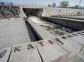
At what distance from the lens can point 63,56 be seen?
196cm

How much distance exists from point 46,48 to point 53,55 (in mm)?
324

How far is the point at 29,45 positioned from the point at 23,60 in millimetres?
612

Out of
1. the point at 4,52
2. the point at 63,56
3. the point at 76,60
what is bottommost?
the point at 76,60

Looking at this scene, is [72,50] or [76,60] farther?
[72,50]

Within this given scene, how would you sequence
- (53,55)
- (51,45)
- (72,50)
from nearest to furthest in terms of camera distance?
(53,55) < (72,50) < (51,45)

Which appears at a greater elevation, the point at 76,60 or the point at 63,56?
the point at 63,56

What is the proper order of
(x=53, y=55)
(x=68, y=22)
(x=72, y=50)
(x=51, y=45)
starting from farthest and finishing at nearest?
(x=68, y=22) < (x=51, y=45) < (x=72, y=50) < (x=53, y=55)

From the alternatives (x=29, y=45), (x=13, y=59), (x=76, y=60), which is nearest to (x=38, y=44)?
(x=29, y=45)

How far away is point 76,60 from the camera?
2.01 m

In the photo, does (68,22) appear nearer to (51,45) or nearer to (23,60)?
(51,45)

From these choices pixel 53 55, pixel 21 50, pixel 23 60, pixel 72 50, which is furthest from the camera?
pixel 72 50

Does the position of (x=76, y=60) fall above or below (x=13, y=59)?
below

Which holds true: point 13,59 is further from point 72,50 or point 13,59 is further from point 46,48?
point 72,50

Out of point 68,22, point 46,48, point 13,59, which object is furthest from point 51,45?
point 68,22
